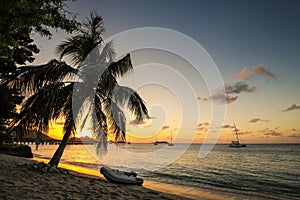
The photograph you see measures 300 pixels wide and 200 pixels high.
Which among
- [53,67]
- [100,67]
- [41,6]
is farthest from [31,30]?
[100,67]

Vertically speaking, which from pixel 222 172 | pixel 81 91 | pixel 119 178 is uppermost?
pixel 81 91

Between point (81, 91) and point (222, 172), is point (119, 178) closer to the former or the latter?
point (81, 91)

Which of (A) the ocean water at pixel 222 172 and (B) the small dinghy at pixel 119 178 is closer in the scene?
Answer: (B) the small dinghy at pixel 119 178

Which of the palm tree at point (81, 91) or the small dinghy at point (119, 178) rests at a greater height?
the palm tree at point (81, 91)

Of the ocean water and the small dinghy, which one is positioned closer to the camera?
the small dinghy

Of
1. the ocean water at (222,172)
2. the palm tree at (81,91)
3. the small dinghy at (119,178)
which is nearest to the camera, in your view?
the palm tree at (81,91)

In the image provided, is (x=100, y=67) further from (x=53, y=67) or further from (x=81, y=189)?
(x=81, y=189)

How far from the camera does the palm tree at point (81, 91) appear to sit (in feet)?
29.2

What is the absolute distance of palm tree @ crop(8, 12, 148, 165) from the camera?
8.91m

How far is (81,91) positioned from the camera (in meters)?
9.91

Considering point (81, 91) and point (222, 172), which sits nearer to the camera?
point (81, 91)

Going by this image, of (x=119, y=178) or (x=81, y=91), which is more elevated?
(x=81, y=91)

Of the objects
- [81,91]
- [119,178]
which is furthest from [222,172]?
[81,91]

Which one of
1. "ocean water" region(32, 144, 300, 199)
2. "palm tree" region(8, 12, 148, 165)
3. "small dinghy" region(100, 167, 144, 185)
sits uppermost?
"palm tree" region(8, 12, 148, 165)
